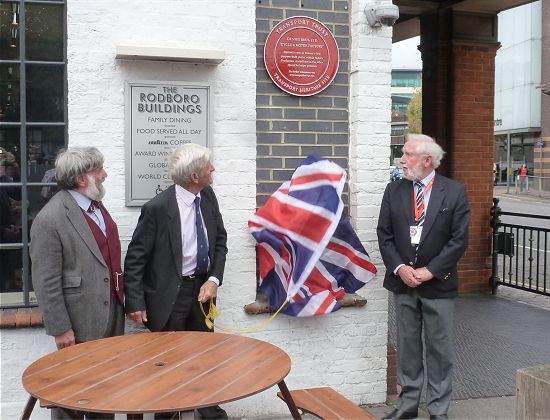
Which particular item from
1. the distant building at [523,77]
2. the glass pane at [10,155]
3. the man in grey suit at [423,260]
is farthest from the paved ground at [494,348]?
the distant building at [523,77]

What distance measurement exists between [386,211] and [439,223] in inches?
14.8

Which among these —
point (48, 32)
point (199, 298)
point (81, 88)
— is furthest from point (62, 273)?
point (48, 32)

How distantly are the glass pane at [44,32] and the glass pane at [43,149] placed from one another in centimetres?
48

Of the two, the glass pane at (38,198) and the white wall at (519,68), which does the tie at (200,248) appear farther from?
the white wall at (519,68)

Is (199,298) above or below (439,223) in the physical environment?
below

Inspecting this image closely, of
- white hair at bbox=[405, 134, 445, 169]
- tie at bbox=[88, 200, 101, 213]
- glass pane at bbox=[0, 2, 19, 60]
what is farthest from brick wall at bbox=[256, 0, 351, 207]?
glass pane at bbox=[0, 2, 19, 60]

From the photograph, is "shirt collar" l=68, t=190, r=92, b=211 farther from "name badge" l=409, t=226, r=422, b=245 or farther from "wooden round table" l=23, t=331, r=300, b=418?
"name badge" l=409, t=226, r=422, b=245

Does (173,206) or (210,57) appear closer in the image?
(173,206)

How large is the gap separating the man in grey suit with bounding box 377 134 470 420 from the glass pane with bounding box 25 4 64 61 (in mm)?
2461

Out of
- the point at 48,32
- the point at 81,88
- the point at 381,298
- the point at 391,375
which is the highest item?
the point at 48,32

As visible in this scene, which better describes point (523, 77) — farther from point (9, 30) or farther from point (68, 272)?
point (68, 272)

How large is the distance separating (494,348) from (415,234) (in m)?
2.77

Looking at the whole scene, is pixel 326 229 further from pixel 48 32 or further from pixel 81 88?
pixel 48 32

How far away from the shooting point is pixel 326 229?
453cm
